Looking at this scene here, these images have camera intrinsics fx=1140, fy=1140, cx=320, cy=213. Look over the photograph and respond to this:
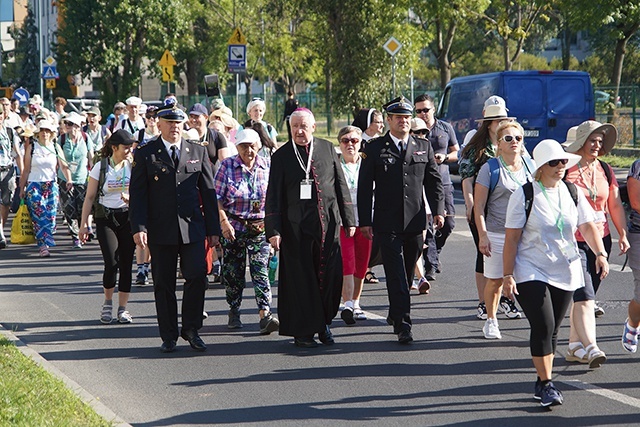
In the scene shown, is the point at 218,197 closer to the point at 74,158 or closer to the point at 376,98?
the point at 74,158

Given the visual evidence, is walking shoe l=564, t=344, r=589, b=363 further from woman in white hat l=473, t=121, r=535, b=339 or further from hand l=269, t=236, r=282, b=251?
hand l=269, t=236, r=282, b=251

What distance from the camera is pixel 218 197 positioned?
1026cm

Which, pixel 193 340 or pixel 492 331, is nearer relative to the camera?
pixel 193 340

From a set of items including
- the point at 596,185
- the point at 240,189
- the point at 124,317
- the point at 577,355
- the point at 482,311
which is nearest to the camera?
the point at 577,355

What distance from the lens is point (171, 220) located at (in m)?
9.28

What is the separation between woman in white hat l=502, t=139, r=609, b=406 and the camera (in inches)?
283

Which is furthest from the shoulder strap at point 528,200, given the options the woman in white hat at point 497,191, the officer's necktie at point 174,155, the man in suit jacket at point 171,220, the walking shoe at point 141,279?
the walking shoe at point 141,279

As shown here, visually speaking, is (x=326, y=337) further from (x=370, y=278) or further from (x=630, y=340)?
(x=370, y=278)

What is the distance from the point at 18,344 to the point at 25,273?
5192 millimetres

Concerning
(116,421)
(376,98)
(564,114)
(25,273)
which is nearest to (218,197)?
(116,421)

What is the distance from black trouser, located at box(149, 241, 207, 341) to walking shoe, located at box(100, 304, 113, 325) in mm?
1612

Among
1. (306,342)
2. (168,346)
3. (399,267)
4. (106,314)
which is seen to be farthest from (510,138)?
(106,314)

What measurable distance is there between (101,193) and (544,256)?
5.06 meters

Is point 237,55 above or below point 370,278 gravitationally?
above
